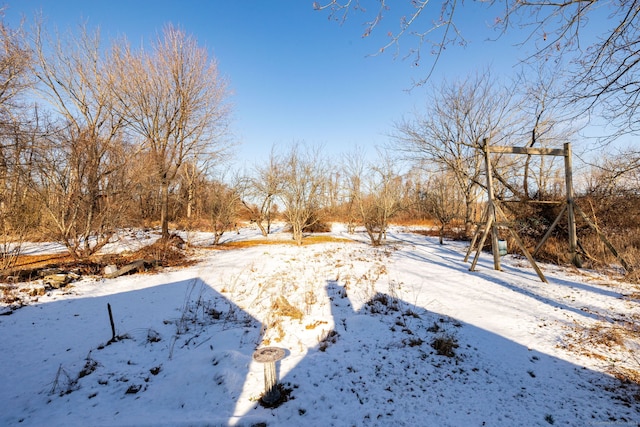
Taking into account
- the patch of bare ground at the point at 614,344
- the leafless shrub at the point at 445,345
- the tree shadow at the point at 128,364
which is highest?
the patch of bare ground at the point at 614,344

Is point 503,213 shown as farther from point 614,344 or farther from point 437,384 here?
point 437,384

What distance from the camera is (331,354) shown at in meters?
3.58

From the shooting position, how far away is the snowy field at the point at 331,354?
2.56 meters

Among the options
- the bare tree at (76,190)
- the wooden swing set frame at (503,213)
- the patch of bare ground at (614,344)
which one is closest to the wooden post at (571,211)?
the wooden swing set frame at (503,213)

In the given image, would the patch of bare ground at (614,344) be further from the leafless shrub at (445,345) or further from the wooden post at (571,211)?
the wooden post at (571,211)

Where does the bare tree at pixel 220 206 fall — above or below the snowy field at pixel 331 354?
above

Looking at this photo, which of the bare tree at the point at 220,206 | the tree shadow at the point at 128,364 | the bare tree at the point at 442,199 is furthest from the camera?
the bare tree at the point at 442,199

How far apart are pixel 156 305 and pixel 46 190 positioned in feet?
22.1

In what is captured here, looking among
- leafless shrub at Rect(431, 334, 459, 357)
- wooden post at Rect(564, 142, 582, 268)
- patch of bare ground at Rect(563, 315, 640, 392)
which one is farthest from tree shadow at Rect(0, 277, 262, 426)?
wooden post at Rect(564, 142, 582, 268)

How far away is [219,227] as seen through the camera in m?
14.7

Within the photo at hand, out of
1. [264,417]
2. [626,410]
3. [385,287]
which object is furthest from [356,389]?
[385,287]

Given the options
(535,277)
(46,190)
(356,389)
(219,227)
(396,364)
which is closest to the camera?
(356,389)

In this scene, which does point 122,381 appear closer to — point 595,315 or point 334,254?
point 595,315

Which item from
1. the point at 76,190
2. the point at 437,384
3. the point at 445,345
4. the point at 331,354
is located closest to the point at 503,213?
the point at 445,345
